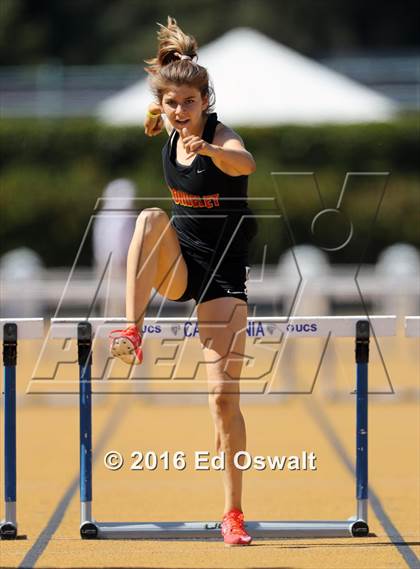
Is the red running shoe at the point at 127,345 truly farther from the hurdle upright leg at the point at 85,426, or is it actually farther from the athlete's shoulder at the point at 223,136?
the athlete's shoulder at the point at 223,136

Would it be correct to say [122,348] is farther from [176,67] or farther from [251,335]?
[176,67]

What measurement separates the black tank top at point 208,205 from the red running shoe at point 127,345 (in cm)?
57

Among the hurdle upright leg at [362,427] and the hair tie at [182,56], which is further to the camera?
the hurdle upright leg at [362,427]

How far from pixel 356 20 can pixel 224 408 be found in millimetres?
43353

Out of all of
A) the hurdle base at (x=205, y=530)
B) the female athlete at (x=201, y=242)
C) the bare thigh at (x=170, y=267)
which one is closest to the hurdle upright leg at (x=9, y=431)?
the hurdle base at (x=205, y=530)

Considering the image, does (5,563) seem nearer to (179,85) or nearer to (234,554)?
(234,554)

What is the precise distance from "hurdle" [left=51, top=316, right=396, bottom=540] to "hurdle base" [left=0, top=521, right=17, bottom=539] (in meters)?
0.33

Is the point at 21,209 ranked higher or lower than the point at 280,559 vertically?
higher

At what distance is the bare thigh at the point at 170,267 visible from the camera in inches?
251

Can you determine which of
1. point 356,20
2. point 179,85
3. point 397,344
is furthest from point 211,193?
point 356,20

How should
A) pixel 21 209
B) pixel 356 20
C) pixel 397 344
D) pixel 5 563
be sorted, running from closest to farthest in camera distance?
1. pixel 5 563
2. pixel 397 344
3. pixel 21 209
4. pixel 356 20

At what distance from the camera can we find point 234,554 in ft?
20.8

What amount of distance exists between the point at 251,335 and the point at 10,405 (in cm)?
122

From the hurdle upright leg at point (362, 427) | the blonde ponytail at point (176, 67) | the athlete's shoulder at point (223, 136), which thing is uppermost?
the blonde ponytail at point (176, 67)
